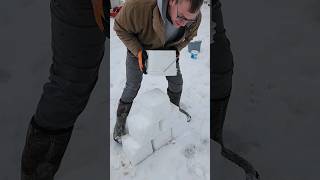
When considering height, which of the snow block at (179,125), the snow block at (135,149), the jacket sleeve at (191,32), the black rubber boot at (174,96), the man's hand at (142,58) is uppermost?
the jacket sleeve at (191,32)

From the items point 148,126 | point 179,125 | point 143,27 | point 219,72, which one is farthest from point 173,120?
point 143,27

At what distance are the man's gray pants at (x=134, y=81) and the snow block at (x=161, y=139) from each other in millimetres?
141

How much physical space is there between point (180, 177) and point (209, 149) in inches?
4.9

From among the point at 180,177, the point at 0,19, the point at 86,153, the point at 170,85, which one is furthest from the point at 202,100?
the point at 0,19

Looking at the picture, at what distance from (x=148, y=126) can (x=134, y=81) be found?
0.15m

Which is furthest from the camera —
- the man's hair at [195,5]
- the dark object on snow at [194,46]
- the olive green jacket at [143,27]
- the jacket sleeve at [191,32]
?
the dark object on snow at [194,46]

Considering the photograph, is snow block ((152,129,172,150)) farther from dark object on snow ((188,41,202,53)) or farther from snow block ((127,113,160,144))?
dark object on snow ((188,41,202,53))

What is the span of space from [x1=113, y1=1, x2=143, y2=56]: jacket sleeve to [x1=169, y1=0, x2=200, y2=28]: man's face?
0.11 metres

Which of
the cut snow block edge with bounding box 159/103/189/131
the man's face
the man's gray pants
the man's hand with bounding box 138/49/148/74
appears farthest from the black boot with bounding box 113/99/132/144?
the man's face

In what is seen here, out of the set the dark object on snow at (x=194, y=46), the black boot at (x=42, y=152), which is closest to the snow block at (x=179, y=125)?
the dark object on snow at (x=194, y=46)

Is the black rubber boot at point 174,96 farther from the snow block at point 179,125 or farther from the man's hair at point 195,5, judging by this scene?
the man's hair at point 195,5

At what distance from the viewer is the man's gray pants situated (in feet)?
4.50

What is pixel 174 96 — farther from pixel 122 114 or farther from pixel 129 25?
pixel 129 25

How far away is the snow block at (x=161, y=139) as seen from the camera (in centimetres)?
140
